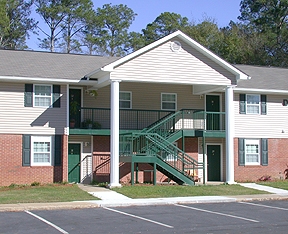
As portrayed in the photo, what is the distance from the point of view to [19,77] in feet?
78.7

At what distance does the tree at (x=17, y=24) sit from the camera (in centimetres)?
4763

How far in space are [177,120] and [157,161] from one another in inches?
181

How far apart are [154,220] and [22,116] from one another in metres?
11.8

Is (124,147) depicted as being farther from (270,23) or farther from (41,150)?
(270,23)

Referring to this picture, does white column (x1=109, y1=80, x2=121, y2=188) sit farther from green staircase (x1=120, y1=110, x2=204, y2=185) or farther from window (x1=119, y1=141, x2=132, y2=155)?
window (x1=119, y1=141, x2=132, y2=155)

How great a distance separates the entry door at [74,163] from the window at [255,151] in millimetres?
9056

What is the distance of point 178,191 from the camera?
22.4 m

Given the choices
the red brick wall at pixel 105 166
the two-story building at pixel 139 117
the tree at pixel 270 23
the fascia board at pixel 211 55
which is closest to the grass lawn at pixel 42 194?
the two-story building at pixel 139 117

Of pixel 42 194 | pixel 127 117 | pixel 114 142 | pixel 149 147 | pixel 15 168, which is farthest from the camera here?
pixel 127 117

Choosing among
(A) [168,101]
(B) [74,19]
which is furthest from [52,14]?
(A) [168,101]

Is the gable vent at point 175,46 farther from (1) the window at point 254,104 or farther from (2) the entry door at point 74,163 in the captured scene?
(2) the entry door at point 74,163

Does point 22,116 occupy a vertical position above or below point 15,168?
above

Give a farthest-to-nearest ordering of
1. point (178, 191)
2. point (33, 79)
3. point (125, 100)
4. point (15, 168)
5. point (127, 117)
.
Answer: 1. point (125, 100)
2. point (127, 117)
3. point (15, 168)
4. point (33, 79)
5. point (178, 191)

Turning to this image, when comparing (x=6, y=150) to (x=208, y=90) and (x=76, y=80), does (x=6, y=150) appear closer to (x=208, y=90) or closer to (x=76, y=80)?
(x=76, y=80)
